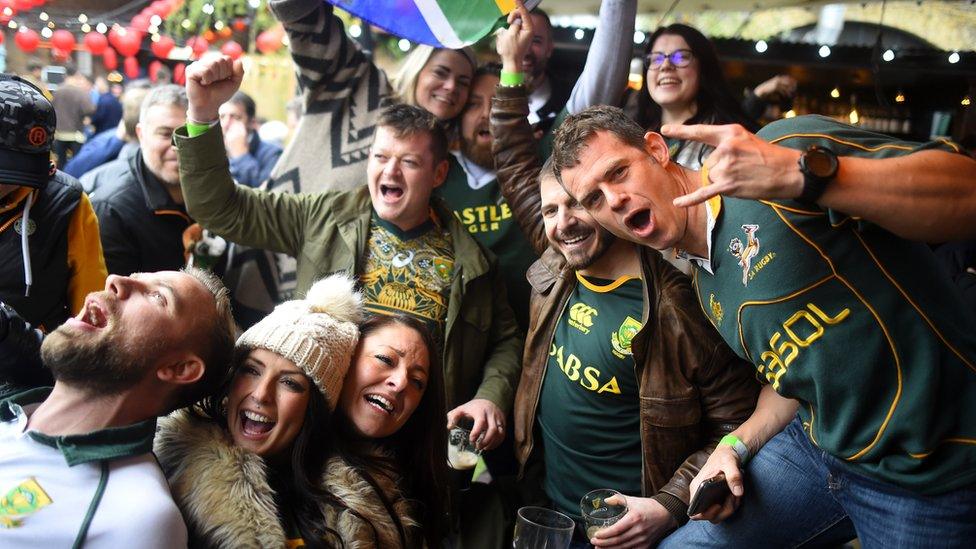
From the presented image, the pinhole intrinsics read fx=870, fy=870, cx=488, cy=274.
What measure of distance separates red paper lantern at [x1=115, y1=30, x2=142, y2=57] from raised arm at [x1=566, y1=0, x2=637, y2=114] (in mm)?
7793

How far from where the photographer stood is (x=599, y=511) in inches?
111

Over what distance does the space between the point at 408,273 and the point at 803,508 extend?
1670 millimetres

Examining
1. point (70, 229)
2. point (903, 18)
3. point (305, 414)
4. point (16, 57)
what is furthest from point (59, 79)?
point (903, 18)

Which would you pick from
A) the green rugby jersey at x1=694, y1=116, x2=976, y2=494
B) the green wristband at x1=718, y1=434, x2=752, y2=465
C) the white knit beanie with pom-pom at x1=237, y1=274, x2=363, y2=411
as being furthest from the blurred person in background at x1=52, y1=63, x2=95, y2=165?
the green rugby jersey at x1=694, y1=116, x2=976, y2=494

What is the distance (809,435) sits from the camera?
8.26 feet

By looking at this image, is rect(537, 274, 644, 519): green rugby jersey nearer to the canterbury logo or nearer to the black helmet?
the canterbury logo

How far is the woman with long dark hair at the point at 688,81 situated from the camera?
3.81 m

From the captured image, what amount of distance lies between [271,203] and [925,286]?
244 centimetres

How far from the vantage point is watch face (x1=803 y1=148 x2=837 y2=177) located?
186 centimetres

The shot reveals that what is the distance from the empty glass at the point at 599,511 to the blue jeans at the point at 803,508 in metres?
0.20

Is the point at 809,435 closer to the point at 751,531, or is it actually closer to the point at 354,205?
the point at 751,531

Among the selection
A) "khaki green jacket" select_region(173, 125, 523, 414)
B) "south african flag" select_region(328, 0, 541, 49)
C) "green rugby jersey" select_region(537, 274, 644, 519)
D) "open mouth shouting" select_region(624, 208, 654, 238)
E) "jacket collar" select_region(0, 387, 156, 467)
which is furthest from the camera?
"south african flag" select_region(328, 0, 541, 49)

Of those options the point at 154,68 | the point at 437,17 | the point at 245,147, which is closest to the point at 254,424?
the point at 437,17

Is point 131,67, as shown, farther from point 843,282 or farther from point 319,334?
point 843,282
